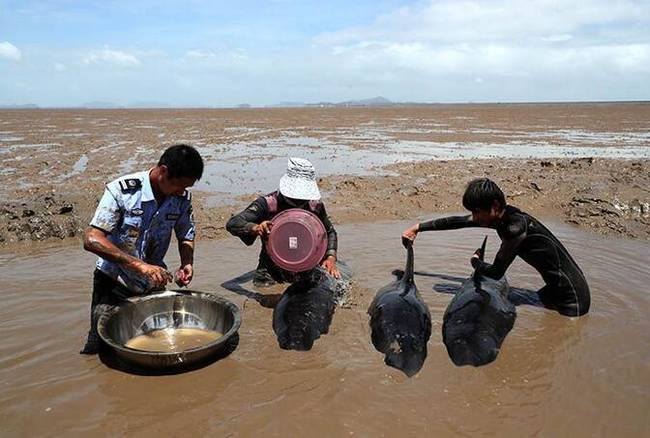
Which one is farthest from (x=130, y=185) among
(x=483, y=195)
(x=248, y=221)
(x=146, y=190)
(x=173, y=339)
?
(x=483, y=195)

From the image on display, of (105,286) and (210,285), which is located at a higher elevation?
(105,286)

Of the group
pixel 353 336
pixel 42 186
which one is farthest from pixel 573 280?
pixel 42 186

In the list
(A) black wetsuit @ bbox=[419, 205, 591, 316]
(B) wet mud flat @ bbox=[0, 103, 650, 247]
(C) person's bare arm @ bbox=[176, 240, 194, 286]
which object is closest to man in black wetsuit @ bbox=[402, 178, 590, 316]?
(A) black wetsuit @ bbox=[419, 205, 591, 316]

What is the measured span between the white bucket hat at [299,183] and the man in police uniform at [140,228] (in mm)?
1183

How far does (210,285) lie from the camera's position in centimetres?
588

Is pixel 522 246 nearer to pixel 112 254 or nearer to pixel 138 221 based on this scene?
pixel 138 221

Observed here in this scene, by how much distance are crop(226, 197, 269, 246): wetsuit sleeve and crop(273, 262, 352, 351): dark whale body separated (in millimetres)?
694

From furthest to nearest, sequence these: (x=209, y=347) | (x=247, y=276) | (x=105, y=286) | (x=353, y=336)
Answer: (x=247, y=276)
(x=353, y=336)
(x=105, y=286)
(x=209, y=347)

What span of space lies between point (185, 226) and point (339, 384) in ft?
5.85

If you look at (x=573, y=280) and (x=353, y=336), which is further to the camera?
(x=573, y=280)

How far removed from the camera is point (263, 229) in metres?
4.77

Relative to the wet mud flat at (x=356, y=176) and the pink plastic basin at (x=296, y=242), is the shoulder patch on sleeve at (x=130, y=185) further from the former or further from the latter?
the wet mud flat at (x=356, y=176)

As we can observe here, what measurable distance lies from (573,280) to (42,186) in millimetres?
10350

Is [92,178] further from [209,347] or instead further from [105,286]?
[209,347]
